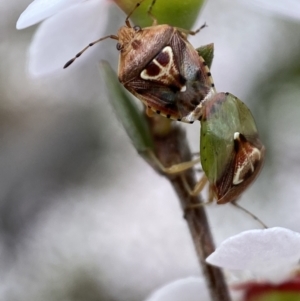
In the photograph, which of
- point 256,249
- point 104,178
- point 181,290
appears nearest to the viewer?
point 256,249

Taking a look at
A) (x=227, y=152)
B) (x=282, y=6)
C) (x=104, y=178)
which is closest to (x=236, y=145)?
(x=227, y=152)

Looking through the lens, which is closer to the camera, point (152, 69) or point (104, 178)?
point (152, 69)

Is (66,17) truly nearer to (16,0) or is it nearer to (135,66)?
(135,66)

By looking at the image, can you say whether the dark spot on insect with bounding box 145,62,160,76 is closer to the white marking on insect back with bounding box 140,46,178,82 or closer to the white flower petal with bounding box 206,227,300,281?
the white marking on insect back with bounding box 140,46,178,82

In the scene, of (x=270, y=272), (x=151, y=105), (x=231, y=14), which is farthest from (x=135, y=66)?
(x=231, y=14)

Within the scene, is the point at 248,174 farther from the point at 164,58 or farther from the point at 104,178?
the point at 104,178

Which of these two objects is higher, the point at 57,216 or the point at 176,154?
the point at 176,154

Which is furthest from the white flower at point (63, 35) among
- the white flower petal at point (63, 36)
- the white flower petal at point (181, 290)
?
the white flower petal at point (181, 290)
